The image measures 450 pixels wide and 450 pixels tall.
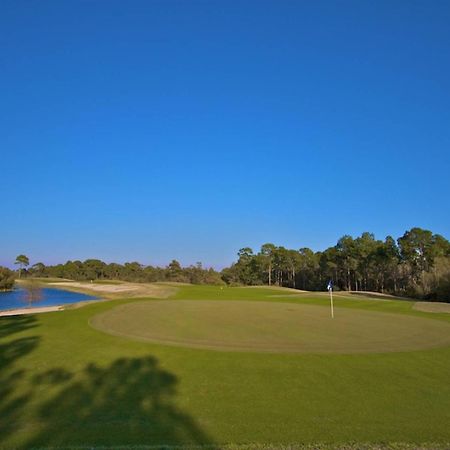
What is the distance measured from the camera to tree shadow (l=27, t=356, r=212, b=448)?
19.4ft

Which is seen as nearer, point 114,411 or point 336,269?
point 114,411

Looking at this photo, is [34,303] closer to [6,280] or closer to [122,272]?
[6,280]

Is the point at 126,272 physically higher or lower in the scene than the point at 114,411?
higher

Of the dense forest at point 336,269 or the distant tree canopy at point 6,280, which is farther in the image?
the distant tree canopy at point 6,280

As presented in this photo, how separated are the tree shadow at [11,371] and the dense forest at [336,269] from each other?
4261 centimetres

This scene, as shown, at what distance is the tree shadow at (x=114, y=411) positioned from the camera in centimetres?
592

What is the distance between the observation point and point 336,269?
78312mm

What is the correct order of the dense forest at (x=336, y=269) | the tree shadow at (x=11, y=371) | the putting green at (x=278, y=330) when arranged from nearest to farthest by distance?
the tree shadow at (x=11, y=371), the putting green at (x=278, y=330), the dense forest at (x=336, y=269)

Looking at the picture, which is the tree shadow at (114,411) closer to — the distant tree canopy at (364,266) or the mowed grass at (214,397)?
the mowed grass at (214,397)

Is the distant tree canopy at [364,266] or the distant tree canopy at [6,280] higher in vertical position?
the distant tree canopy at [364,266]

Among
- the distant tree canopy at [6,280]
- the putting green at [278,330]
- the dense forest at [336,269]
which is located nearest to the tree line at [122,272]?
the dense forest at [336,269]

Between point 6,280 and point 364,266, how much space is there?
6450cm

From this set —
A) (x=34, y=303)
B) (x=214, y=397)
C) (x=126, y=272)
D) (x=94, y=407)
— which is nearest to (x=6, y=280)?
(x=34, y=303)

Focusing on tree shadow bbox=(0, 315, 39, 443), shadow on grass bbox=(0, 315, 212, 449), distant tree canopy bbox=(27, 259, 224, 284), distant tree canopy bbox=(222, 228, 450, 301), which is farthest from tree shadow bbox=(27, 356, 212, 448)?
distant tree canopy bbox=(27, 259, 224, 284)
